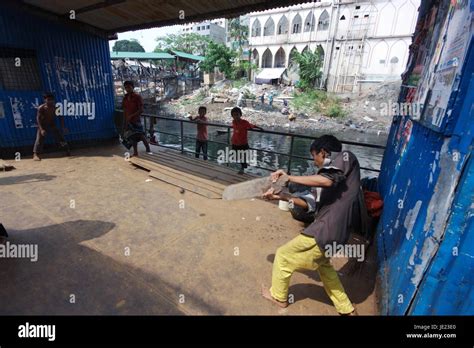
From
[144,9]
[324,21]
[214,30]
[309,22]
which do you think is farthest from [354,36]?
[214,30]

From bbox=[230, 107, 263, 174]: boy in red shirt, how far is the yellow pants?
11.1 ft

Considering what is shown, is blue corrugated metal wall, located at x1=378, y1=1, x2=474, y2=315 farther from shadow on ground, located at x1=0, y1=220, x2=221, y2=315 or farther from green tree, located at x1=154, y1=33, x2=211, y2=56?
green tree, located at x1=154, y1=33, x2=211, y2=56

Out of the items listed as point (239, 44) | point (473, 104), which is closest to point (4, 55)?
point (473, 104)

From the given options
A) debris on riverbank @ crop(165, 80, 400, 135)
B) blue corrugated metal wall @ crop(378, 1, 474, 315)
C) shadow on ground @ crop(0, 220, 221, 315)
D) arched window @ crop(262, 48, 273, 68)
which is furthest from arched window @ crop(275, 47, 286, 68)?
shadow on ground @ crop(0, 220, 221, 315)

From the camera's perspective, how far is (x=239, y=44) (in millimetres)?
44906

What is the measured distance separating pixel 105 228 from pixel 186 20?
5054 mm

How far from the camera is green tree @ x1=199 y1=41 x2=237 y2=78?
34531 millimetres

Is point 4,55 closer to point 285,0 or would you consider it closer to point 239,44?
point 285,0

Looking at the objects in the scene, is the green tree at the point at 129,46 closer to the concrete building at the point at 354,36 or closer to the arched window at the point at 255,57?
the arched window at the point at 255,57

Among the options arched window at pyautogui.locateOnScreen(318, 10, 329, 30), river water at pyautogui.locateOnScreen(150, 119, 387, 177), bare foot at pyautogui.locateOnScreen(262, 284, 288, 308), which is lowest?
river water at pyautogui.locateOnScreen(150, 119, 387, 177)

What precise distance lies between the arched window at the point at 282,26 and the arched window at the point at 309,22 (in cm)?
307

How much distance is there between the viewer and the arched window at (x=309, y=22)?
33656 mm

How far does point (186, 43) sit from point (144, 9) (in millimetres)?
58340

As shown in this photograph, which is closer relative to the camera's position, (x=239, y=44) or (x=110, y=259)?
(x=110, y=259)
